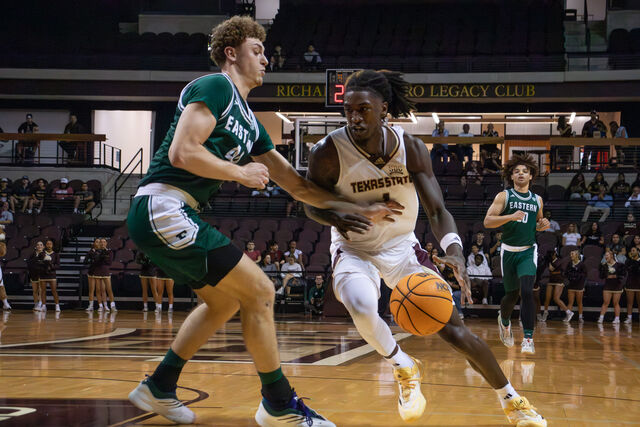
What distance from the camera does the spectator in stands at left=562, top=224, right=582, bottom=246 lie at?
49.5 feet

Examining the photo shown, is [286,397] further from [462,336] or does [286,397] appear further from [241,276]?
[462,336]

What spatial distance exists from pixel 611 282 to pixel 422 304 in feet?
36.7

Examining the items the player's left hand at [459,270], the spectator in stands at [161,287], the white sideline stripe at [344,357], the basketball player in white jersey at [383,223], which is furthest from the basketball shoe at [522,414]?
the spectator in stands at [161,287]

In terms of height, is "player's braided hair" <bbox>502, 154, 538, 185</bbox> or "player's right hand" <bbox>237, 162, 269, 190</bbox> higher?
"player's braided hair" <bbox>502, 154, 538, 185</bbox>

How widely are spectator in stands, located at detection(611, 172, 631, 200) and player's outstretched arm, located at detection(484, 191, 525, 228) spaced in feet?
33.5

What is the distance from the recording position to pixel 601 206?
16.5 meters

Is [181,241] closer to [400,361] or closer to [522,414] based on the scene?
[400,361]

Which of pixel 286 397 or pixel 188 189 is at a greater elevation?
pixel 188 189

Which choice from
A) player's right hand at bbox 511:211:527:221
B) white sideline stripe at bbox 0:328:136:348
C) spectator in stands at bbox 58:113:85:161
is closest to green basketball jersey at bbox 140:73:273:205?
player's right hand at bbox 511:211:527:221

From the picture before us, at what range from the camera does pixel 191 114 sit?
319 cm

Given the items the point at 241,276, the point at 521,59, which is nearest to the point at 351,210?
the point at 241,276

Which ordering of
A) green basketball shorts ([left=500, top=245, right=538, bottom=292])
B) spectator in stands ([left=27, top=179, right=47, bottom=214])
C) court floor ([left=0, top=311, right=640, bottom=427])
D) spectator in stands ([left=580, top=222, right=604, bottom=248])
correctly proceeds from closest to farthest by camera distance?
court floor ([left=0, top=311, right=640, bottom=427]) < green basketball shorts ([left=500, top=245, right=538, bottom=292]) < spectator in stands ([left=580, top=222, right=604, bottom=248]) < spectator in stands ([left=27, top=179, right=47, bottom=214])

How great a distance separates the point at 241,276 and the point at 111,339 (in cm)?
554

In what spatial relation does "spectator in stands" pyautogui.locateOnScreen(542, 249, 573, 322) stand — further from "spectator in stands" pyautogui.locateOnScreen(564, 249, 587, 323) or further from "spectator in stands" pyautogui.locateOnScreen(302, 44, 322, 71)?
"spectator in stands" pyautogui.locateOnScreen(302, 44, 322, 71)
